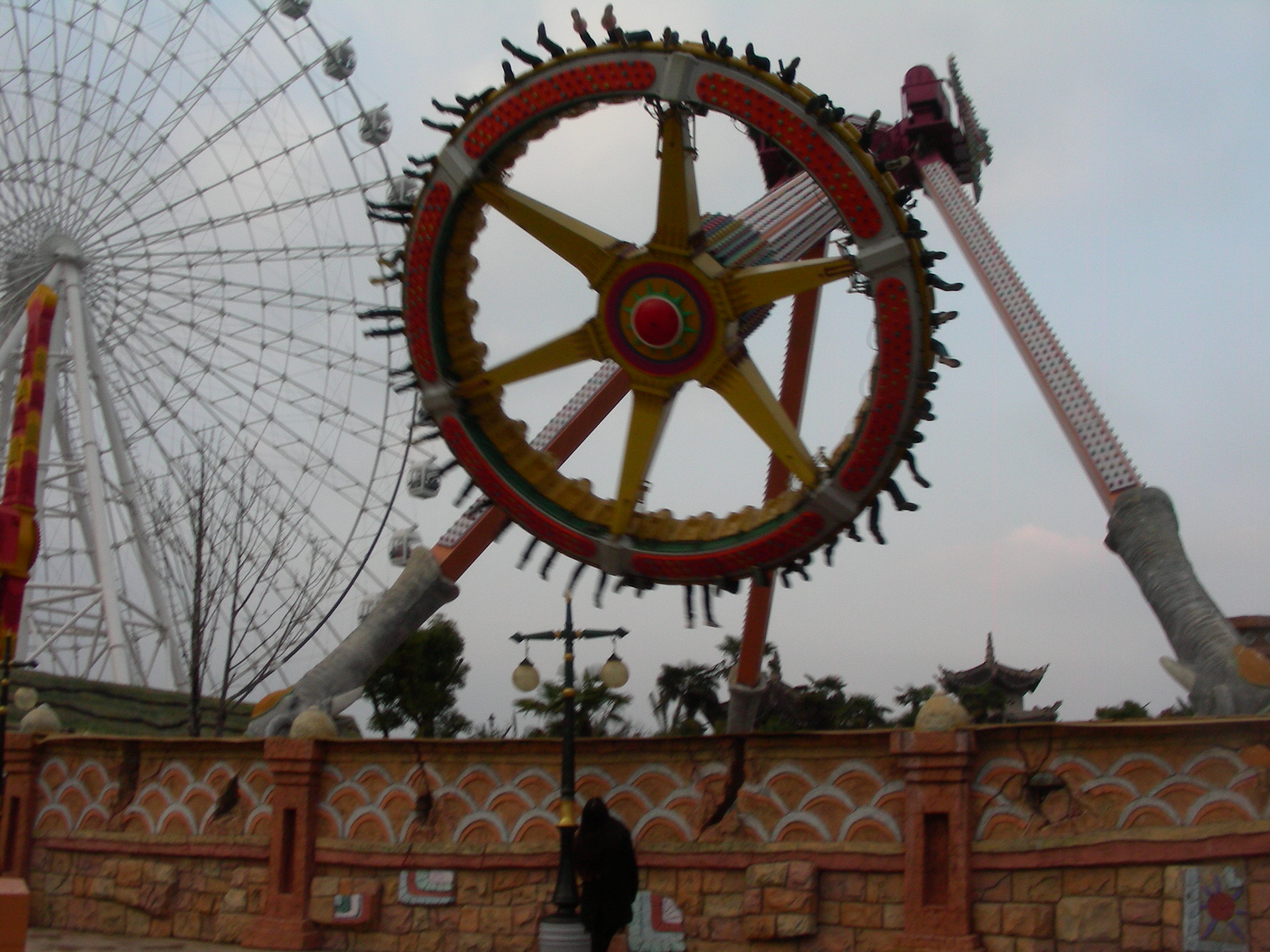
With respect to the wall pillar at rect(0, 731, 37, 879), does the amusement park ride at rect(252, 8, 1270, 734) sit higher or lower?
higher

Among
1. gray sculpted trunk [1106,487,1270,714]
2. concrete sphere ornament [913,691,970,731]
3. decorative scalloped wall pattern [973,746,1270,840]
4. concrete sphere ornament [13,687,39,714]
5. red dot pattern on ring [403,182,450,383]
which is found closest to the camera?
decorative scalloped wall pattern [973,746,1270,840]

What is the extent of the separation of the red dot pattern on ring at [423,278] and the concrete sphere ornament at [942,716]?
7.30 meters

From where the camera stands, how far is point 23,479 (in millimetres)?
21609

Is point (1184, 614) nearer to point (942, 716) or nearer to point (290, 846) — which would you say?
point (942, 716)

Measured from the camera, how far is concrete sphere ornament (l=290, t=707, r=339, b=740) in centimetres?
1512

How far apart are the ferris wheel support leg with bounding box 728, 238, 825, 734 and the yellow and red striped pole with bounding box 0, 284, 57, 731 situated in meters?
10.7

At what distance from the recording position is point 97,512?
3012 cm

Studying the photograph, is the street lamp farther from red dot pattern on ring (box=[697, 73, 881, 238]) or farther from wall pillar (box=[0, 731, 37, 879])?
wall pillar (box=[0, 731, 37, 879])

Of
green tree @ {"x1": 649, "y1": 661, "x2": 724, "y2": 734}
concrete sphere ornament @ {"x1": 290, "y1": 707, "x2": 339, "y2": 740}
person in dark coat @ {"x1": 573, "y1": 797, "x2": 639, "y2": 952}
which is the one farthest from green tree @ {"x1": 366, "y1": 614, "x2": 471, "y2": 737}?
person in dark coat @ {"x1": 573, "y1": 797, "x2": 639, "y2": 952}

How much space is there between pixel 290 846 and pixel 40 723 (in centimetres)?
566

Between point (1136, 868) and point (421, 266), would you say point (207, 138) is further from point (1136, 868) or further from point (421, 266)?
point (1136, 868)

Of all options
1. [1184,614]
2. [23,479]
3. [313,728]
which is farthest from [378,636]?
[1184,614]

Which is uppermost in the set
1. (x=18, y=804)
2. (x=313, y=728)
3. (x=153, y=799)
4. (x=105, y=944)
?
(x=313, y=728)

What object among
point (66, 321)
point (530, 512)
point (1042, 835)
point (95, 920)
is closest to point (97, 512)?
point (66, 321)
